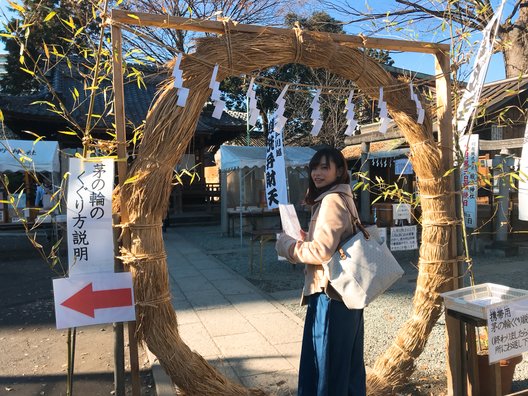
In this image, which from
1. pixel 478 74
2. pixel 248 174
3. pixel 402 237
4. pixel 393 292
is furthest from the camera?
pixel 248 174

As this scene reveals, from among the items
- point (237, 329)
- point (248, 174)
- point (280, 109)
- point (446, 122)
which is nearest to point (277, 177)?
point (280, 109)

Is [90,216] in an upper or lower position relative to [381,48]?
lower

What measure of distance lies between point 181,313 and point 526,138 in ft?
13.9

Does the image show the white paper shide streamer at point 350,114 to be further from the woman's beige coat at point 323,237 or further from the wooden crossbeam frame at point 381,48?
the woman's beige coat at point 323,237

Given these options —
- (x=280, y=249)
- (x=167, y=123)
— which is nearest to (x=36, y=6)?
(x=167, y=123)

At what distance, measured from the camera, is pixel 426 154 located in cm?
311

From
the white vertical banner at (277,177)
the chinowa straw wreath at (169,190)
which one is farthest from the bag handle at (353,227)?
the chinowa straw wreath at (169,190)

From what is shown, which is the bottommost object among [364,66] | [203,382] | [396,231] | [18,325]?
[18,325]

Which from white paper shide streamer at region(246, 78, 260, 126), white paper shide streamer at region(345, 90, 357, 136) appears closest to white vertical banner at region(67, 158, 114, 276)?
white paper shide streamer at region(246, 78, 260, 126)

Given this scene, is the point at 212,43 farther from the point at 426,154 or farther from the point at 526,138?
the point at 526,138

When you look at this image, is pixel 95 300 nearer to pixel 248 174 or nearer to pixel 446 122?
pixel 446 122

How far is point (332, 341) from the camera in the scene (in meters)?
2.36

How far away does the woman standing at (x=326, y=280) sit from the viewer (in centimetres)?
224

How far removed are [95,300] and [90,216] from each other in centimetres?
45
